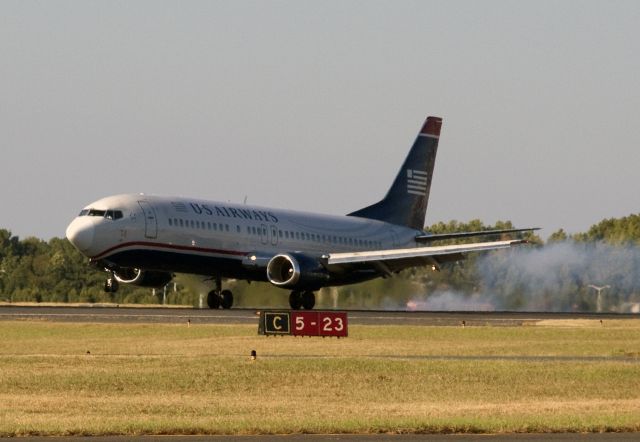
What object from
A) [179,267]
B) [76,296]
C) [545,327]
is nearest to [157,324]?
[179,267]

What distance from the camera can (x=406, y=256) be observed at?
227 ft

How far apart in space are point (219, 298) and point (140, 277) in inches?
167

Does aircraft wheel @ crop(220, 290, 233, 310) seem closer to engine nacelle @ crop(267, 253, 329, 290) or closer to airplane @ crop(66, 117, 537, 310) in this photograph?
airplane @ crop(66, 117, 537, 310)

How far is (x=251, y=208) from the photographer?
68.7 m

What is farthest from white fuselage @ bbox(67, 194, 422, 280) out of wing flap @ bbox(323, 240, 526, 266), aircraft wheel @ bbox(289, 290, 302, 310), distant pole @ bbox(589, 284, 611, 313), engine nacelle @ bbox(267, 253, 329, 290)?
distant pole @ bbox(589, 284, 611, 313)

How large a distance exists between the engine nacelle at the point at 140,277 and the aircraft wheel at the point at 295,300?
18.6 ft

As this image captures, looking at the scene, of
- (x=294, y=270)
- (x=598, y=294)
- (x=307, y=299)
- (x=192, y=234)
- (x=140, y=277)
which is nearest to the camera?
(x=192, y=234)

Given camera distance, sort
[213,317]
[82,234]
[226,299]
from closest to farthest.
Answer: [213,317], [82,234], [226,299]

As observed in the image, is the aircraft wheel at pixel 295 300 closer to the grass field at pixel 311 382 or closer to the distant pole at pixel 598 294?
the grass field at pixel 311 382

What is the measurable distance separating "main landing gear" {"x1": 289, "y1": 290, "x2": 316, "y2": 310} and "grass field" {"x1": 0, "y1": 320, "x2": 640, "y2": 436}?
16196mm

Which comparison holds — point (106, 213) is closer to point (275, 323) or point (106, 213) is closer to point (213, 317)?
point (213, 317)

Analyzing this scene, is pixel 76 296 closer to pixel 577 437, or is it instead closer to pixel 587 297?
pixel 587 297

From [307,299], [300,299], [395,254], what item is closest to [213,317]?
[300,299]

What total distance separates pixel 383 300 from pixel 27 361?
123 ft
